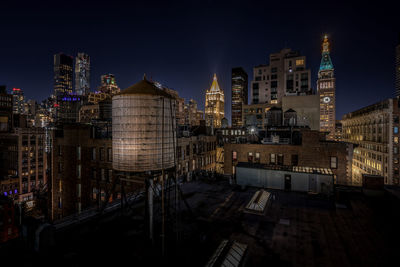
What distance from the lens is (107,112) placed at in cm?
4750

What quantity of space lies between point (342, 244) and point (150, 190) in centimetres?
1067

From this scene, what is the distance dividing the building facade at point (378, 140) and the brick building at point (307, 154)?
35.1 metres

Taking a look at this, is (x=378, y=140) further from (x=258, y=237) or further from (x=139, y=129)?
(x=139, y=129)

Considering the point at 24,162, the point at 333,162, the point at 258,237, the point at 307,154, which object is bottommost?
the point at 24,162

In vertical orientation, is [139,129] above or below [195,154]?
above

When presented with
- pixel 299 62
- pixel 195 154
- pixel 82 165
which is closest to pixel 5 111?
pixel 82 165

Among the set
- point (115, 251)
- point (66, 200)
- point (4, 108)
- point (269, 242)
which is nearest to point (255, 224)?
point (269, 242)

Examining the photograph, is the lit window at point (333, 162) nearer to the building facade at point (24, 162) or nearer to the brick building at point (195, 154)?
the brick building at point (195, 154)

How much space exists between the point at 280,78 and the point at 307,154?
98128mm

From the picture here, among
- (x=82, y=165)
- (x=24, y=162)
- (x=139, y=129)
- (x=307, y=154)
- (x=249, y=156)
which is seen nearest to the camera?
(x=139, y=129)

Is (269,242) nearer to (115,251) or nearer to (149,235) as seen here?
(149,235)

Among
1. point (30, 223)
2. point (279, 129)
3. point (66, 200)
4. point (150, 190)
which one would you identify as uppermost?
point (279, 129)

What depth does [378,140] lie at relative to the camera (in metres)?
83.3

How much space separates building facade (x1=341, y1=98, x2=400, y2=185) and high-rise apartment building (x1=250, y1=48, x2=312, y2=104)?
31.9 meters
